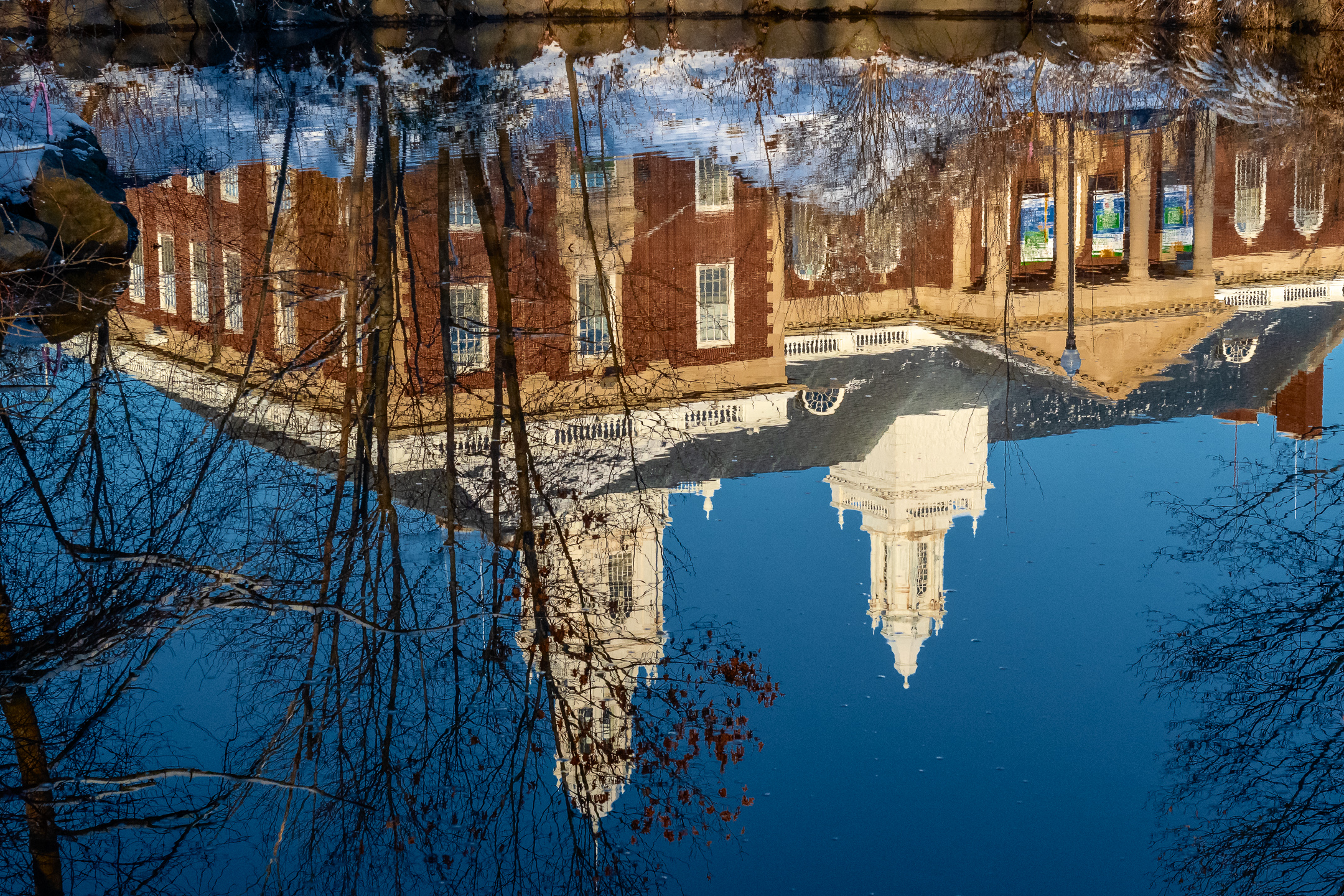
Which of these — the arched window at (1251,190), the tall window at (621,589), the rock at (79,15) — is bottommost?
the tall window at (621,589)

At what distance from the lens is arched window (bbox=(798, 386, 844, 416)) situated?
15.0 metres

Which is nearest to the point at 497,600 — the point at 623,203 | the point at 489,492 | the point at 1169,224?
the point at 489,492

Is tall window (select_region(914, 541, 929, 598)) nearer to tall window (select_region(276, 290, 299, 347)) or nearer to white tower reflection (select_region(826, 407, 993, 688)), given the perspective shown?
white tower reflection (select_region(826, 407, 993, 688))

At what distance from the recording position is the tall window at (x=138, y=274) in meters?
15.7

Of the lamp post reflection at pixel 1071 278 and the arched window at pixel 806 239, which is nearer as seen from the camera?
the lamp post reflection at pixel 1071 278

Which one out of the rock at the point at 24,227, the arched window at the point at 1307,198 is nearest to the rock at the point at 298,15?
the rock at the point at 24,227

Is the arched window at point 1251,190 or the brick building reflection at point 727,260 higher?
the arched window at point 1251,190

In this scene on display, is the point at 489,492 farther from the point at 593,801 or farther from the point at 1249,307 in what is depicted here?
the point at 1249,307

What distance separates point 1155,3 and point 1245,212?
18864 millimetres

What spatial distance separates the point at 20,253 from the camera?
589 inches

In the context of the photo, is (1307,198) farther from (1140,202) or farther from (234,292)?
(234,292)

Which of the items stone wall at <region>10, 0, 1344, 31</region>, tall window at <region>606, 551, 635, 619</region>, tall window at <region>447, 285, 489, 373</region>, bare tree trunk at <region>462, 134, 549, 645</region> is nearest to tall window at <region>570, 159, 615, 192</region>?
bare tree trunk at <region>462, 134, 549, 645</region>

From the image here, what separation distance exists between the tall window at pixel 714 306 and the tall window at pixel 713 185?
1.00m

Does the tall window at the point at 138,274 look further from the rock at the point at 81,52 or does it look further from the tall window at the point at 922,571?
the rock at the point at 81,52
